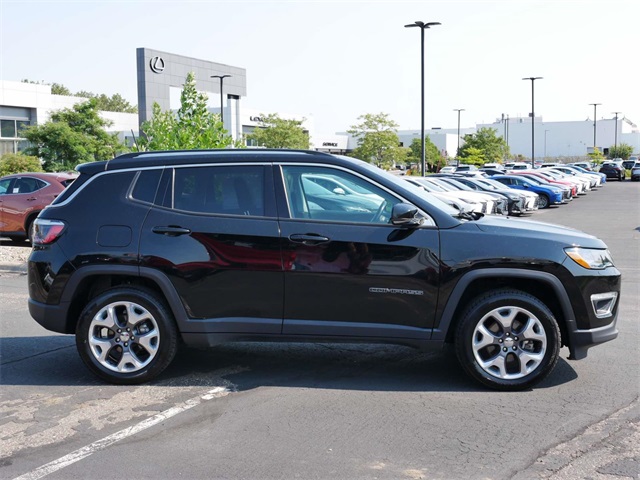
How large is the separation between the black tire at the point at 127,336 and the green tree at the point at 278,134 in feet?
210

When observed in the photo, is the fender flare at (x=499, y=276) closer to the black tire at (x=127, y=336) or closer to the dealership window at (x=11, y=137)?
the black tire at (x=127, y=336)

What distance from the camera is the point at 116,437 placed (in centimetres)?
483

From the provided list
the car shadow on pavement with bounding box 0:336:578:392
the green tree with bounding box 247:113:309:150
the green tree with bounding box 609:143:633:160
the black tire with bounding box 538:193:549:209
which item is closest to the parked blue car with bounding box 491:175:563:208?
the black tire with bounding box 538:193:549:209

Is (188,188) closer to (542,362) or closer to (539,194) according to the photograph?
(542,362)

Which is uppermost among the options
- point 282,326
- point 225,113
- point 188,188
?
point 225,113

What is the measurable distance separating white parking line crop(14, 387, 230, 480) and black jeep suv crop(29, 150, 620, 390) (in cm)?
47

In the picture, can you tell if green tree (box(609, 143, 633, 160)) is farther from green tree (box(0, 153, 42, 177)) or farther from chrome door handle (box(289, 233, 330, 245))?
chrome door handle (box(289, 233, 330, 245))

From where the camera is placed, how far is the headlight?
571cm

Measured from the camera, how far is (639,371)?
20.6 ft

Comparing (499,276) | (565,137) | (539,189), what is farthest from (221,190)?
(565,137)

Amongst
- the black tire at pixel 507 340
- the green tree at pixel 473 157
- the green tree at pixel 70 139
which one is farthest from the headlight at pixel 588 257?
the green tree at pixel 473 157

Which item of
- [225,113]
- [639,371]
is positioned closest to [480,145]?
[225,113]

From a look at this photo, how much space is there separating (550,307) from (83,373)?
3882mm

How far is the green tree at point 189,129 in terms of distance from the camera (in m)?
17.7
